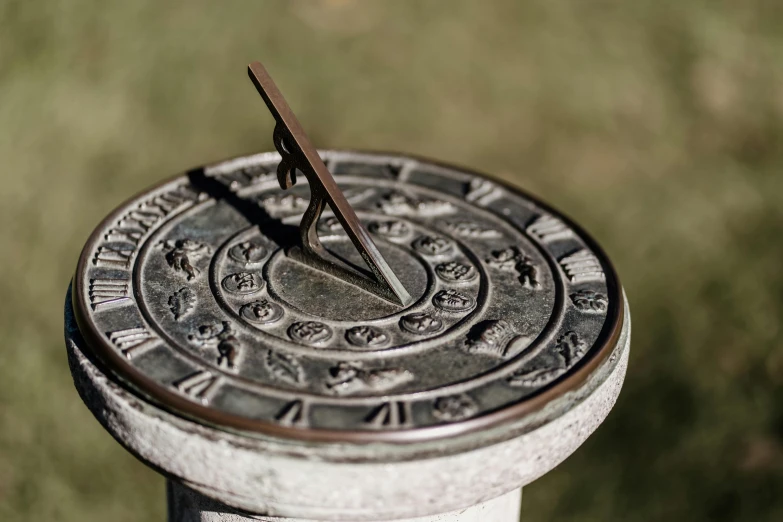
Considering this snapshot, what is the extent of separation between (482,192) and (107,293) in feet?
5.90

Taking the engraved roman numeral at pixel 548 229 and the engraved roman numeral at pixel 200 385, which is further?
the engraved roman numeral at pixel 548 229

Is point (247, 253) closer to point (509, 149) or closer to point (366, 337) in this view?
point (366, 337)

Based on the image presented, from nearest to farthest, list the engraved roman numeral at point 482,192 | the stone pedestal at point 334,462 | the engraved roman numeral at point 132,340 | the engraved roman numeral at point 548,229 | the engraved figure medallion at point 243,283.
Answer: the stone pedestal at point 334,462 → the engraved roman numeral at point 132,340 → the engraved figure medallion at point 243,283 → the engraved roman numeral at point 548,229 → the engraved roman numeral at point 482,192

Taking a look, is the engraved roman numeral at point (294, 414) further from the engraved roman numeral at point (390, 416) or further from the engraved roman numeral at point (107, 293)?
the engraved roman numeral at point (107, 293)

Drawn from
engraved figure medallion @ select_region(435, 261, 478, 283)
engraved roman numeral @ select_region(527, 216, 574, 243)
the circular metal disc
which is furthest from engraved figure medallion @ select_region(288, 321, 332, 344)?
engraved roman numeral @ select_region(527, 216, 574, 243)

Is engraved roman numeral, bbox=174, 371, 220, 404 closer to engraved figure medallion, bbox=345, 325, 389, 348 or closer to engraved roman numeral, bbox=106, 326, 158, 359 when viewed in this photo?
engraved roman numeral, bbox=106, 326, 158, 359

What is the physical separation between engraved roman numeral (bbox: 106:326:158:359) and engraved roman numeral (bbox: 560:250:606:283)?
5.38 feet

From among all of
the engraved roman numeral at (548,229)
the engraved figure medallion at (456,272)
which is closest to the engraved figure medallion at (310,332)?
the engraved figure medallion at (456,272)

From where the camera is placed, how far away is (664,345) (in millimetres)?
6711

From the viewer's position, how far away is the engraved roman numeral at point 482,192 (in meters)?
4.09

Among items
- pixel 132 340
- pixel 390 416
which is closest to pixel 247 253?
pixel 132 340

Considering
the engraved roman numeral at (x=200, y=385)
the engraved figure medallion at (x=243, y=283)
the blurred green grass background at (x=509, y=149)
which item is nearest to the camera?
the engraved roman numeral at (x=200, y=385)

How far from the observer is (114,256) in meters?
3.45

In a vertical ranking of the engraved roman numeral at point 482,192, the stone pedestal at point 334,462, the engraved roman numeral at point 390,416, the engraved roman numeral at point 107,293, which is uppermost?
the engraved roman numeral at point 482,192
